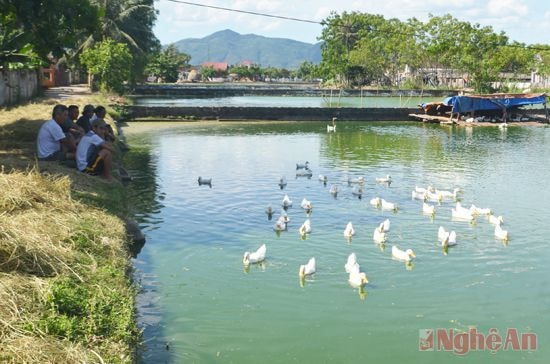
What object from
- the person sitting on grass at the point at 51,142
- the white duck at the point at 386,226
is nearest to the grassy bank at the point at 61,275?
the person sitting on grass at the point at 51,142

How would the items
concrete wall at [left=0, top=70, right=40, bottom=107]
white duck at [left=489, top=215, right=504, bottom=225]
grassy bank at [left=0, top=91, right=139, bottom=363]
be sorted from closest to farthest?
grassy bank at [left=0, top=91, right=139, bottom=363] < white duck at [left=489, top=215, right=504, bottom=225] < concrete wall at [left=0, top=70, right=40, bottom=107]

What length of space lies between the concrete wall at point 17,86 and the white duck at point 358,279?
18472 mm

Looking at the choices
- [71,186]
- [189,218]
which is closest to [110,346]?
[71,186]

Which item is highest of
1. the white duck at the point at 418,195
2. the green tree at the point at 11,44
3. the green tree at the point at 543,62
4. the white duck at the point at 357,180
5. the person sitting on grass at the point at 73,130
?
the green tree at the point at 543,62

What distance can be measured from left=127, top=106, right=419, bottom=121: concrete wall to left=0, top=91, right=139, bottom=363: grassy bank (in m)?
24.9

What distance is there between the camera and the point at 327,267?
920 centimetres

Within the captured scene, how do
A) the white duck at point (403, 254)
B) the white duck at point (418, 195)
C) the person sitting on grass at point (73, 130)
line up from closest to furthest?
the white duck at point (403, 254)
the person sitting on grass at point (73, 130)
the white duck at point (418, 195)

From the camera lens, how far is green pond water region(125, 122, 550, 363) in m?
6.77

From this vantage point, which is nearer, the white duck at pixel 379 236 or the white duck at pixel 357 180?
the white duck at pixel 379 236

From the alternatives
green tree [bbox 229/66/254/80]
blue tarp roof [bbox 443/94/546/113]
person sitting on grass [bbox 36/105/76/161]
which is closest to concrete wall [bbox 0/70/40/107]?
person sitting on grass [bbox 36/105/76/161]

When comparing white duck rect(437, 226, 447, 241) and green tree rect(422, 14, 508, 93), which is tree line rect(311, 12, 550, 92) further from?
white duck rect(437, 226, 447, 241)

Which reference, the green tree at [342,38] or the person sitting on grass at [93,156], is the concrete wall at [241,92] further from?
the person sitting on grass at [93,156]

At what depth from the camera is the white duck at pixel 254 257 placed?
9.23m

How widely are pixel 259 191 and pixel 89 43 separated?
127 ft
